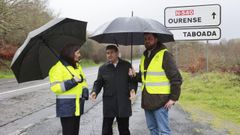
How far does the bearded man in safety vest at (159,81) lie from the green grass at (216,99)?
265cm

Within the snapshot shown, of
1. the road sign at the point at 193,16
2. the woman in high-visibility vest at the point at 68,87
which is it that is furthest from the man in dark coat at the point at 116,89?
the road sign at the point at 193,16

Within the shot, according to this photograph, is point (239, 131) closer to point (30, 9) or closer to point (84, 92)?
point (84, 92)

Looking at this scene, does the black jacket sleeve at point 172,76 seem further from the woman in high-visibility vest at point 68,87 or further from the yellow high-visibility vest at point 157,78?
the woman in high-visibility vest at point 68,87

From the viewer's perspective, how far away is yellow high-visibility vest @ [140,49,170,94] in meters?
4.67

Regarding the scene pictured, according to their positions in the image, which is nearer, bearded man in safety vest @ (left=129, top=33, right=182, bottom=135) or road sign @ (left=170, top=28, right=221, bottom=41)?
bearded man in safety vest @ (left=129, top=33, right=182, bottom=135)

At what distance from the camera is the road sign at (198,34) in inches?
580

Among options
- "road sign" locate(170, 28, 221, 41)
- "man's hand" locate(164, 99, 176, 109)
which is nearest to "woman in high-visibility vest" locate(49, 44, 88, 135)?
"man's hand" locate(164, 99, 176, 109)

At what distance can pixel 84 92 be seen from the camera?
4633 millimetres

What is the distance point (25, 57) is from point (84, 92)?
0.90 m

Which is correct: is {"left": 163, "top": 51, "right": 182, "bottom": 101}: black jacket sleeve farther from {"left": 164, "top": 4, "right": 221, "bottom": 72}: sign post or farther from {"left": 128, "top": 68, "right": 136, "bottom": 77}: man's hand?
{"left": 164, "top": 4, "right": 221, "bottom": 72}: sign post

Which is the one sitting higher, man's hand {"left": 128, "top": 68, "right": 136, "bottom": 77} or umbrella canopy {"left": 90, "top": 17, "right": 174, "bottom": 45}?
Answer: umbrella canopy {"left": 90, "top": 17, "right": 174, "bottom": 45}

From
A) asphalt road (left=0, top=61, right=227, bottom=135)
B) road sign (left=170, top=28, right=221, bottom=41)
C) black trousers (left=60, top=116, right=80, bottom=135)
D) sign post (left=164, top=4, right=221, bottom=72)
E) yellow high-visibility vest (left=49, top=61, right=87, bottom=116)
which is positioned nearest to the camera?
yellow high-visibility vest (left=49, top=61, right=87, bottom=116)

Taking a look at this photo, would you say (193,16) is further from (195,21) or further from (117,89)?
(117,89)

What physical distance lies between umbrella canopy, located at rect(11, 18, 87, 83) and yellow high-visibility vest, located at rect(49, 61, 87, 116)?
0.30 metres
